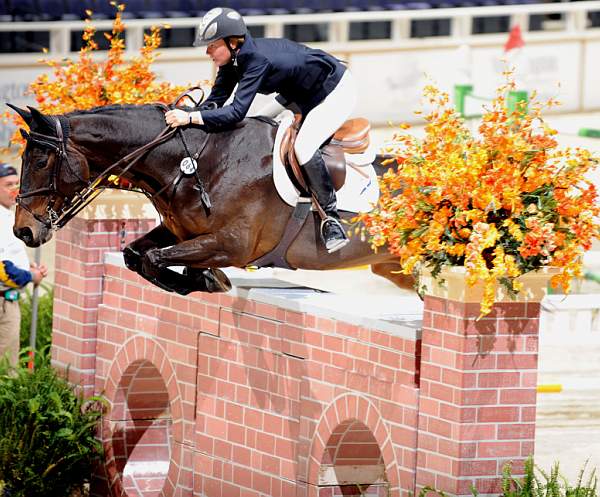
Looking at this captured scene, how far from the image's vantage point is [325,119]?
27.6 feet

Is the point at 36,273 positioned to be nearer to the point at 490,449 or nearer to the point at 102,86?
the point at 102,86

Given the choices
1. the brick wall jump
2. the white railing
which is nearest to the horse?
the brick wall jump

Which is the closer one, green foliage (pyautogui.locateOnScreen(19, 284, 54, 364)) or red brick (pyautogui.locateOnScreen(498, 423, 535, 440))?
red brick (pyautogui.locateOnScreen(498, 423, 535, 440))

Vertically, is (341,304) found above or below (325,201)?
below

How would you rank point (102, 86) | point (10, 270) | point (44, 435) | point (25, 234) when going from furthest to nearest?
point (10, 270)
point (102, 86)
point (44, 435)
point (25, 234)

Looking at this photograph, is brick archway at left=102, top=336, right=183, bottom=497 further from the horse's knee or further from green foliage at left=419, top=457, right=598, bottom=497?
green foliage at left=419, top=457, right=598, bottom=497

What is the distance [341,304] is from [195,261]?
0.75 m

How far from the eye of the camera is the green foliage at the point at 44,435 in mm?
9109

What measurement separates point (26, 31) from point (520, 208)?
11957 mm

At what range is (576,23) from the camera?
2056 centimetres

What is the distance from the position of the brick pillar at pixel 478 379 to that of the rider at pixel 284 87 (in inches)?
59.9

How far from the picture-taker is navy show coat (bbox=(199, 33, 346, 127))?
26.2 ft

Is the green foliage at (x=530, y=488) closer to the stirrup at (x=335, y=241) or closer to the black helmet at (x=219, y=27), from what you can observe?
→ the stirrup at (x=335, y=241)

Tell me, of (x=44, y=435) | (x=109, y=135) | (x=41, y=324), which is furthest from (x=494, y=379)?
(x=41, y=324)
